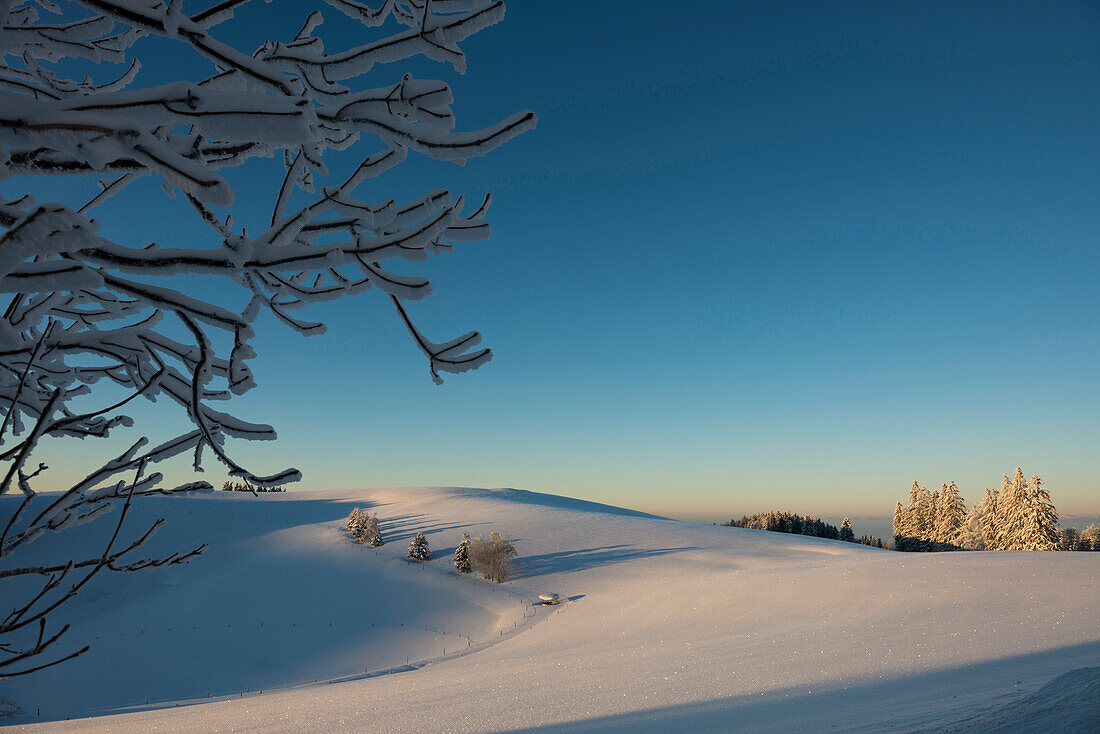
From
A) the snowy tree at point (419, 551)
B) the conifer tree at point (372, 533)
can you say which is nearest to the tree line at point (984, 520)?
the snowy tree at point (419, 551)

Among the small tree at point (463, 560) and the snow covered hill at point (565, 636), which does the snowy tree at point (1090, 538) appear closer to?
the snow covered hill at point (565, 636)

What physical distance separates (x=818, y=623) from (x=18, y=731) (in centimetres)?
1159

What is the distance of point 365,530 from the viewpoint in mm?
29594

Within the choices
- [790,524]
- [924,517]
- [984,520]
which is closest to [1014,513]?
[984,520]

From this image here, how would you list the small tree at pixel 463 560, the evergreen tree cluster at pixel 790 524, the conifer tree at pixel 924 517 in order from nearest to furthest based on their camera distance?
the small tree at pixel 463 560
the conifer tree at pixel 924 517
the evergreen tree cluster at pixel 790 524

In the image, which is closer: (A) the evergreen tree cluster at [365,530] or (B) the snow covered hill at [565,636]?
(B) the snow covered hill at [565,636]

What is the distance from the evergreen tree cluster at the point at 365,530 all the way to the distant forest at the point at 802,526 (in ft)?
95.2

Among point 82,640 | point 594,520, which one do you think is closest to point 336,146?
point 82,640

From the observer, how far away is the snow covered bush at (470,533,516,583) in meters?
23.3

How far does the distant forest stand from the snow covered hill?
18405 mm

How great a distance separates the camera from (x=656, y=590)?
667 inches

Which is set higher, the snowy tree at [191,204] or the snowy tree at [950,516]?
the snowy tree at [191,204]

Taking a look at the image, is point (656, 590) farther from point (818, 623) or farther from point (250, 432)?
point (250, 432)

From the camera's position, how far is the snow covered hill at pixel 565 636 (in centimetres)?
489
